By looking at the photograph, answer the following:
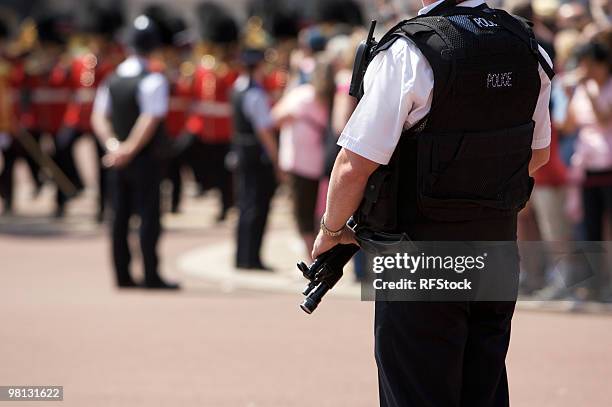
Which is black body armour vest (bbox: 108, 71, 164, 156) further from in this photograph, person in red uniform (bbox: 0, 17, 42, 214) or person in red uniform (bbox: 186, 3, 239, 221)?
person in red uniform (bbox: 0, 17, 42, 214)

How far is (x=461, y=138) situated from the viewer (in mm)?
4223

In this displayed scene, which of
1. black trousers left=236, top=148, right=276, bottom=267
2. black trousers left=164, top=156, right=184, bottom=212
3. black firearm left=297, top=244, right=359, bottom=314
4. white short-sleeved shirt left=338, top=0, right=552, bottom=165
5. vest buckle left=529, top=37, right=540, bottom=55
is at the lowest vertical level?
black trousers left=164, top=156, right=184, bottom=212

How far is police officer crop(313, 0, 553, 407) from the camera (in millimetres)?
4141

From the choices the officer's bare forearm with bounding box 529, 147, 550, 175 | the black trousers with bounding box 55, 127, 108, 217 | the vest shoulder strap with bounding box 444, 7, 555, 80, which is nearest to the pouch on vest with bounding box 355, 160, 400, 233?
the vest shoulder strap with bounding box 444, 7, 555, 80

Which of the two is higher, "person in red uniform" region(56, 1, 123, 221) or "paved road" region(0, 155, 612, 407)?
"person in red uniform" region(56, 1, 123, 221)

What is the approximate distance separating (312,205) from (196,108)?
5.58m

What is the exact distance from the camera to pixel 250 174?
457 inches

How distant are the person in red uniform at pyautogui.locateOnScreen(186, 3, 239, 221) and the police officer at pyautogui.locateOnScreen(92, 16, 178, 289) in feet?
15.7

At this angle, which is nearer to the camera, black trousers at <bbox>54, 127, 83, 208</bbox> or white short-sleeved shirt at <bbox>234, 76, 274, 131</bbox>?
white short-sleeved shirt at <bbox>234, 76, 274, 131</bbox>

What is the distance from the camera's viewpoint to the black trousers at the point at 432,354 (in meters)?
4.25

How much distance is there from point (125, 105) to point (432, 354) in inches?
252

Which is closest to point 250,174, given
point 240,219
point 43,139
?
point 240,219

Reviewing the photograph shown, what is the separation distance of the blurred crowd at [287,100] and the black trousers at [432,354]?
3.71m

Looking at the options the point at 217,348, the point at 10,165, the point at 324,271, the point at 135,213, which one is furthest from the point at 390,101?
the point at 10,165
